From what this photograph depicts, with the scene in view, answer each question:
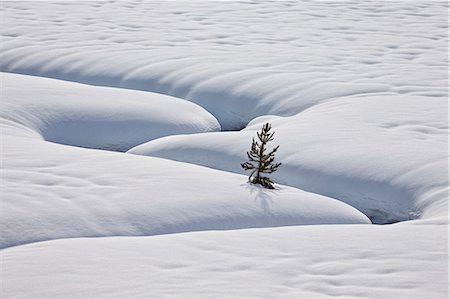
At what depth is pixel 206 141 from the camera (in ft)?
17.8

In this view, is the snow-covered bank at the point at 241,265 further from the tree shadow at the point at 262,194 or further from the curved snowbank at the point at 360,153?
the curved snowbank at the point at 360,153

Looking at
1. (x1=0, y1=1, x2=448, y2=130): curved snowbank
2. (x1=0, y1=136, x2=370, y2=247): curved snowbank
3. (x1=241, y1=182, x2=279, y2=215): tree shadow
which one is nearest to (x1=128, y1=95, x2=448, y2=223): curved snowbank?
(x1=0, y1=136, x2=370, y2=247): curved snowbank

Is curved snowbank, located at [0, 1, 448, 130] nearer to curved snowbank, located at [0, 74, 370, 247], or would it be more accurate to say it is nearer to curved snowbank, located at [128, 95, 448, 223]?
curved snowbank, located at [128, 95, 448, 223]

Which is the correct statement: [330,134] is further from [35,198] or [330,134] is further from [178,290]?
[178,290]

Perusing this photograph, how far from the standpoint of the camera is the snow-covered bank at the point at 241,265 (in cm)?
298

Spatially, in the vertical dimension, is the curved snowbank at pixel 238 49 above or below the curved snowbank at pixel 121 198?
above

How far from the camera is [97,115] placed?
6.03 m

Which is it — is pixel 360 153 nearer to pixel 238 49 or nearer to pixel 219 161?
pixel 219 161

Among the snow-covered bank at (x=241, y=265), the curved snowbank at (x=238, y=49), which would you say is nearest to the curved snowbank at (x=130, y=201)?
the snow-covered bank at (x=241, y=265)

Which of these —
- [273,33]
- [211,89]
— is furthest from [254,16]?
[211,89]

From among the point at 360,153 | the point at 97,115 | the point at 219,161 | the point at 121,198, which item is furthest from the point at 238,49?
the point at 121,198

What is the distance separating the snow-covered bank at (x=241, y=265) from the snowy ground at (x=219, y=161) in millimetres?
11

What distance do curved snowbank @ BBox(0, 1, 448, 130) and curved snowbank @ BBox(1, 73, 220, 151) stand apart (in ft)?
2.00

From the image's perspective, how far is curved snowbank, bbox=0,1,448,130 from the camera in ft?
23.4
